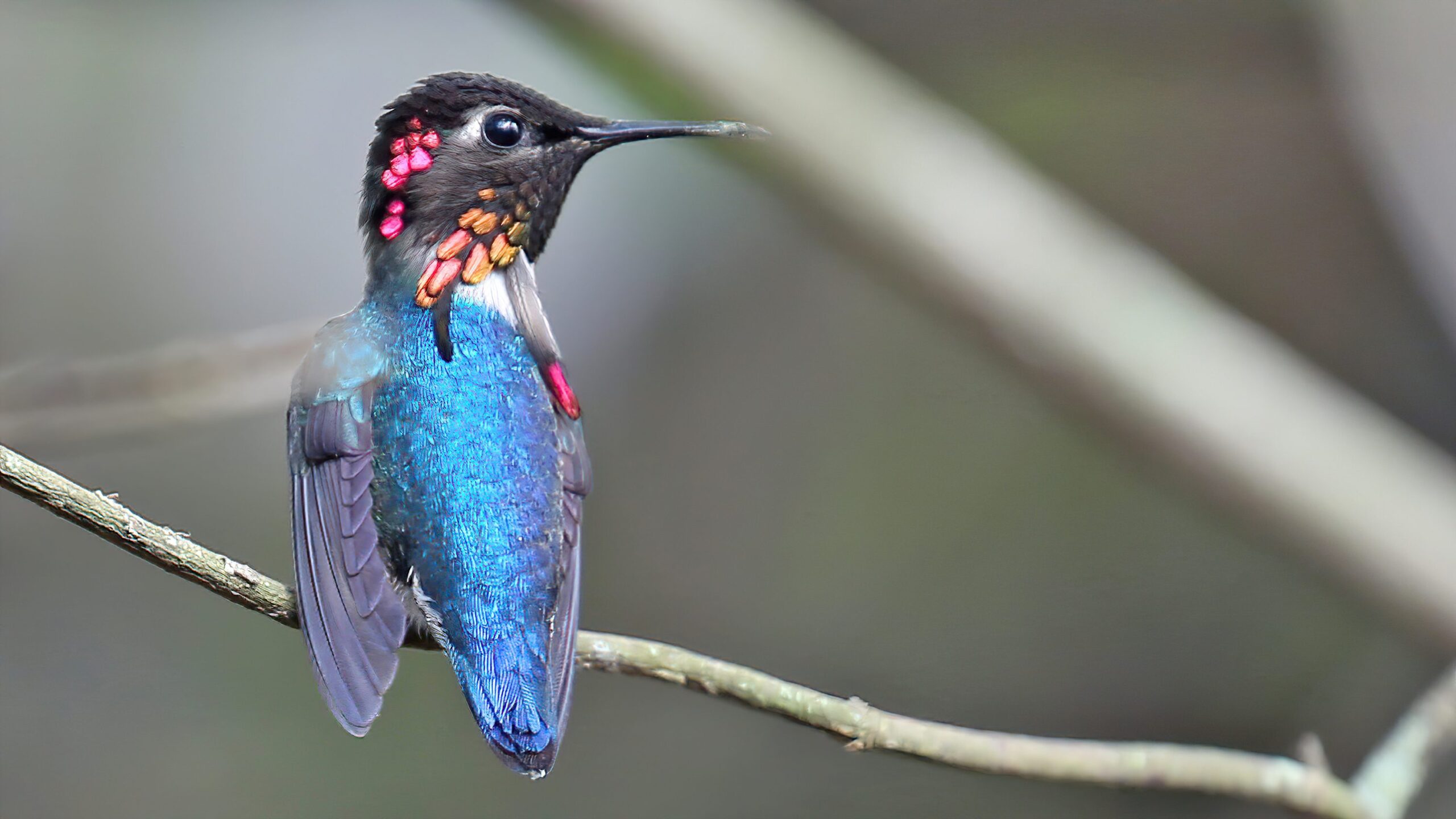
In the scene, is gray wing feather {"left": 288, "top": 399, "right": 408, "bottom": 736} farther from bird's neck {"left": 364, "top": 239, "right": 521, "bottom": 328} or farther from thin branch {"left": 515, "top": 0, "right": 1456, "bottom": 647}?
thin branch {"left": 515, "top": 0, "right": 1456, "bottom": 647}

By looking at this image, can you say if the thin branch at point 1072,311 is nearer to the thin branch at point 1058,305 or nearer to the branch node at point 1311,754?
the thin branch at point 1058,305

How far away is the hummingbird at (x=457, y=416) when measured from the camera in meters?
0.97

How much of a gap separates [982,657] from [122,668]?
86.2 inches

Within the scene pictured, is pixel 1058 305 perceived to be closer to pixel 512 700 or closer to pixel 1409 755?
pixel 1409 755

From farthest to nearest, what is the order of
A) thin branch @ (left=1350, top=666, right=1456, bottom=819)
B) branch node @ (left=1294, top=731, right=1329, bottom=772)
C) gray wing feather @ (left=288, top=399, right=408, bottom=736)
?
1. thin branch @ (left=1350, top=666, right=1456, bottom=819)
2. branch node @ (left=1294, top=731, right=1329, bottom=772)
3. gray wing feather @ (left=288, top=399, right=408, bottom=736)

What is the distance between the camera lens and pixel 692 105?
7.07ft

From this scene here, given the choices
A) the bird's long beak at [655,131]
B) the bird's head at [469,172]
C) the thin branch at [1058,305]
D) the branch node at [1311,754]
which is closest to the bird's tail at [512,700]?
the bird's head at [469,172]

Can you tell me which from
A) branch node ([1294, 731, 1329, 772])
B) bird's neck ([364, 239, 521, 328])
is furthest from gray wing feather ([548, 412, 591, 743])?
branch node ([1294, 731, 1329, 772])

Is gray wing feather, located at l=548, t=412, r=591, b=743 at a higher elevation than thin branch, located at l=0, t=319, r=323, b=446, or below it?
higher

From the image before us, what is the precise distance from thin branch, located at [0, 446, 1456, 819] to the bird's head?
0.28 meters

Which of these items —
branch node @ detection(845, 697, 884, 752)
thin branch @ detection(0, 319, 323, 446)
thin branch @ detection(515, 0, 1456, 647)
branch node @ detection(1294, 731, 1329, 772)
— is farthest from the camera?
thin branch @ detection(515, 0, 1456, 647)

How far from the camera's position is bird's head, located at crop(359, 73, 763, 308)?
1.07 metres

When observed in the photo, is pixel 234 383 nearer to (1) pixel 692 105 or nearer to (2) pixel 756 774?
(1) pixel 692 105

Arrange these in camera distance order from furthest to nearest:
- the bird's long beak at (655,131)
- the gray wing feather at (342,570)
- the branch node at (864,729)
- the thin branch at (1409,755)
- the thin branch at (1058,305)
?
the thin branch at (1058,305)
the thin branch at (1409,755)
the branch node at (864,729)
the bird's long beak at (655,131)
the gray wing feather at (342,570)
